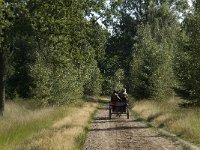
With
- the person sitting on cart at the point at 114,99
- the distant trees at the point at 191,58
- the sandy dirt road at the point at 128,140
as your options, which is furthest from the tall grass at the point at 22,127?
the distant trees at the point at 191,58

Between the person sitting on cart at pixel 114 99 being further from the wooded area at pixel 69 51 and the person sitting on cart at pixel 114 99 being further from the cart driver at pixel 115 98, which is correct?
the wooded area at pixel 69 51

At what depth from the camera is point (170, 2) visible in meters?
91.1

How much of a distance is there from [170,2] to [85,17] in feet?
212

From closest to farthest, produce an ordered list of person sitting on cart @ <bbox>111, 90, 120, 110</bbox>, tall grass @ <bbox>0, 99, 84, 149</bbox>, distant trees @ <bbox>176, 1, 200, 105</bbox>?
tall grass @ <bbox>0, 99, 84, 149</bbox>, distant trees @ <bbox>176, 1, 200, 105</bbox>, person sitting on cart @ <bbox>111, 90, 120, 110</bbox>

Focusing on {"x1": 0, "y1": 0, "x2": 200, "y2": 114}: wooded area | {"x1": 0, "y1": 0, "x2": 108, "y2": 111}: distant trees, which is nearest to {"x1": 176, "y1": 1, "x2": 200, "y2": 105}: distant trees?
{"x1": 0, "y1": 0, "x2": 200, "y2": 114}: wooded area

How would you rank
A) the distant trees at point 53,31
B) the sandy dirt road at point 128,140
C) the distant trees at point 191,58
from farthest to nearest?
the distant trees at point 191,58 < the distant trees at point 53,31 < the sandy dirt road at point 128,140

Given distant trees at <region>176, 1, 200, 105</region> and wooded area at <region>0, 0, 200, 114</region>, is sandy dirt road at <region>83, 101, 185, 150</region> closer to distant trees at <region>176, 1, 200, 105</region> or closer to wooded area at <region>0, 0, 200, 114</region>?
wooded area at <region>0, 0, 200, 114</region>

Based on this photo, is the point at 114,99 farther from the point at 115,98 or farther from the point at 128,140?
the point at 128,140

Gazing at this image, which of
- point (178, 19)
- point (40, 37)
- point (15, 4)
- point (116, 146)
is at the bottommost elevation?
point (116, 146)

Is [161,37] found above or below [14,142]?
above

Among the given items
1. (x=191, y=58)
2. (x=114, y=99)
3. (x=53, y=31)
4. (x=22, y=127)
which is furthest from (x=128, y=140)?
(x=114, y=99)

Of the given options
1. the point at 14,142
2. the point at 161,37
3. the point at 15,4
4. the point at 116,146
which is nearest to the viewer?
the point at 116,146

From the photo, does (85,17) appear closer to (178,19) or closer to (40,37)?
(40,37)

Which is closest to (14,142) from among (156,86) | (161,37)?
(156,86)
